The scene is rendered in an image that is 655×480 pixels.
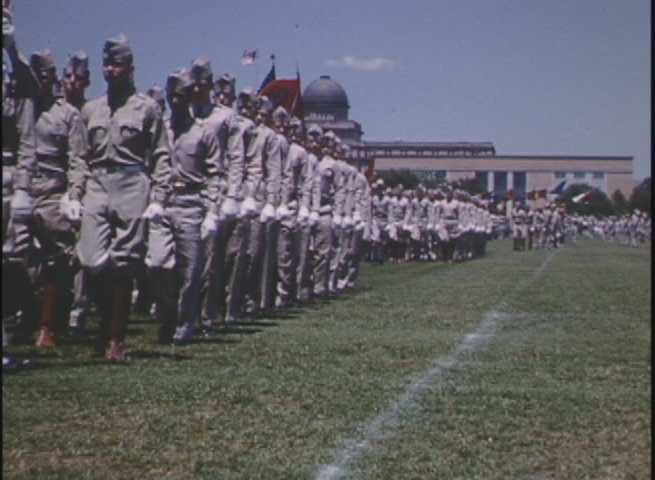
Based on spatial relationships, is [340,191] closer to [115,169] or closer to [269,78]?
[269,78]

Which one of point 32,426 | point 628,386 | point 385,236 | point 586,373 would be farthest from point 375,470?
point 385,236

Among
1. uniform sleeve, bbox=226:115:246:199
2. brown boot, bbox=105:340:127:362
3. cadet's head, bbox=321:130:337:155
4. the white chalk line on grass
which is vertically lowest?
the white chalk line on grass

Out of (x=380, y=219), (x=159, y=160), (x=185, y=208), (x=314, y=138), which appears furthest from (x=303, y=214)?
(x=380, y=219)

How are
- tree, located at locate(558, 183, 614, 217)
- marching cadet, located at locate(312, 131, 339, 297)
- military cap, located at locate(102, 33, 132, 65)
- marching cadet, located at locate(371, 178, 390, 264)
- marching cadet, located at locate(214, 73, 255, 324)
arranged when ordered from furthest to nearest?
1. tree, located at locate(558, 183, 614, 217)
2. marching cadet, located at locate(371, 178, 390, 264)
3. marching cadet, located at locate(312, 131, 339, 297)
4. marching cadet, located at locate(214, 73, 255, 324)
5. military cap, located at locate(102, 33, 132, 65)

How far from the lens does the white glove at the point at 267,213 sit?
12961 mm

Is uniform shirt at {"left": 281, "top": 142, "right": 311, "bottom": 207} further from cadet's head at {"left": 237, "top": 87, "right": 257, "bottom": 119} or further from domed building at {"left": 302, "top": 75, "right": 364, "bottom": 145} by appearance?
domed building at {"left": 302, "top": 75, "right": 364, "bottom": 145}

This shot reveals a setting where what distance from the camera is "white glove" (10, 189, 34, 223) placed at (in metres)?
7.23

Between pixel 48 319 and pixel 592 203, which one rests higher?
pixel 592 203

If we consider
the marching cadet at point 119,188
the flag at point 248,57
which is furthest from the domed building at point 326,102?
the marching cadet at point 119,188

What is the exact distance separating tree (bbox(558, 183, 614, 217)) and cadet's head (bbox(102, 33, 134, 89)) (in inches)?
5024

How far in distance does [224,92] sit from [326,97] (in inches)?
4038

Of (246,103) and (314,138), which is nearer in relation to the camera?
(246,103)

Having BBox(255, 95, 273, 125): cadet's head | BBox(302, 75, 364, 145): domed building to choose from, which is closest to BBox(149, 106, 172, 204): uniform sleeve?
BBox(255, 95, 273, 125): cadet's head

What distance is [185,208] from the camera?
396 inches
